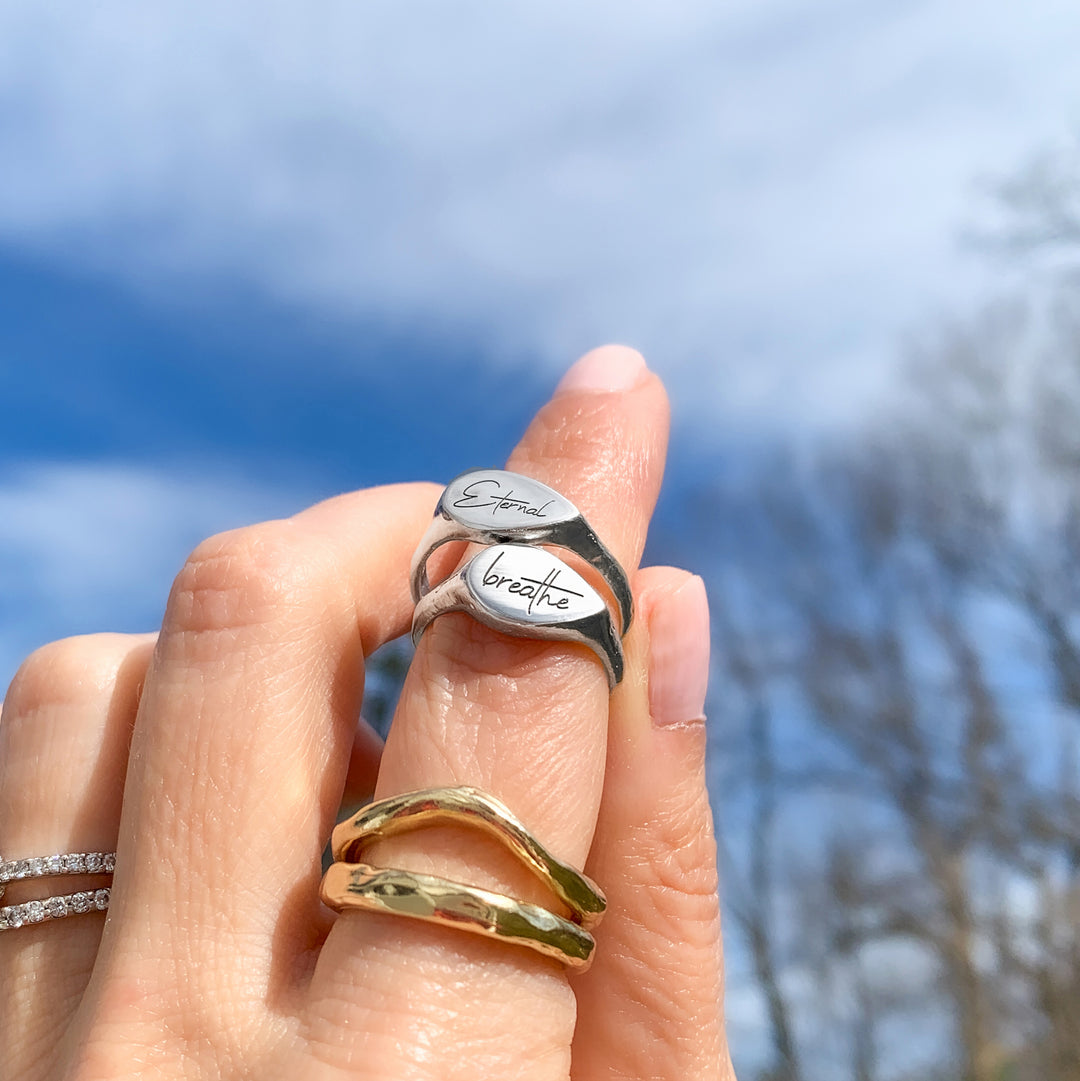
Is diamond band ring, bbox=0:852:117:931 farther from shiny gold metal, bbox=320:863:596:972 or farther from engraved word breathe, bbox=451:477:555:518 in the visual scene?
engraved word breathe, bbox=451:477:555:518

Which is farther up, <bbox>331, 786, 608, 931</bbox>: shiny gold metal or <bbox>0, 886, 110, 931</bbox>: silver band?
<bbox>331, 786, 608, 931</bbox>: shiny gold metal

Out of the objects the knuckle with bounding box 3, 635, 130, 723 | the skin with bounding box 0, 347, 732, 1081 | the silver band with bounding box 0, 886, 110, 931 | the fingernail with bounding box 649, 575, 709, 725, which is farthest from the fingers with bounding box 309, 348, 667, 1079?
the knuckle with bounding box 3, 635, 130, 723

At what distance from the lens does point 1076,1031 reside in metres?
3.63

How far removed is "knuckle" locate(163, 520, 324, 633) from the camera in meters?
1.21

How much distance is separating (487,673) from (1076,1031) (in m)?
3.63

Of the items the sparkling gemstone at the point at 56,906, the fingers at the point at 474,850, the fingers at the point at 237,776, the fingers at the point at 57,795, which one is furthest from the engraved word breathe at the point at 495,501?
the sparkling gemstone at the point at 56,906

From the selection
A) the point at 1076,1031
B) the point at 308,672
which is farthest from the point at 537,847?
the point at 1076,1031

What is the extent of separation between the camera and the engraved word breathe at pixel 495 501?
1.12 meters

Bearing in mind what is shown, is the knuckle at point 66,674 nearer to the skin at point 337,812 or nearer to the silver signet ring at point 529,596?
the skin at point 337,812

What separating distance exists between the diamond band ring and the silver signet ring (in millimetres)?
600

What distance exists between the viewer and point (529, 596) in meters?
1.06

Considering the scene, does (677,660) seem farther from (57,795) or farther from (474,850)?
(57,795)

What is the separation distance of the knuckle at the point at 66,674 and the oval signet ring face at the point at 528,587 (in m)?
0.63

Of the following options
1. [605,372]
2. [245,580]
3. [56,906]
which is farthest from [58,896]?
[605,372]
